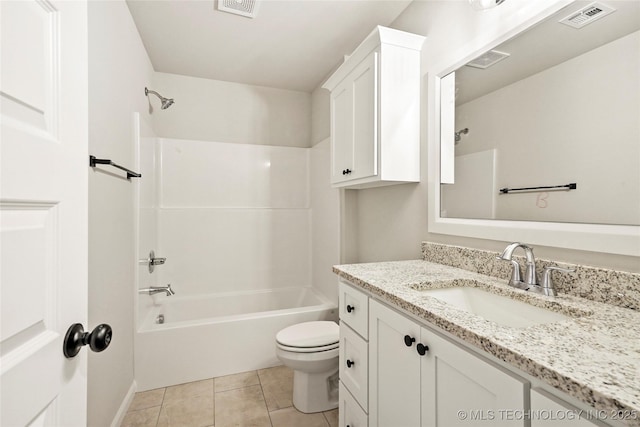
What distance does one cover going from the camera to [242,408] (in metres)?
1.80

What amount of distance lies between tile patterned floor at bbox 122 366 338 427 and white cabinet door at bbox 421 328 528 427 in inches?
44.1

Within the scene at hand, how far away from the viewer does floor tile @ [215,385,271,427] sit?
1.68m

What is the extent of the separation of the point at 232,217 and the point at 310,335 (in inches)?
61.9

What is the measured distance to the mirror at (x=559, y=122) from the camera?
2.93ft

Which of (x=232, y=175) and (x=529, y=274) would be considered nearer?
(x=529, y=274)

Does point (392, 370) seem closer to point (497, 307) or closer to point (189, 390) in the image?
point (497, 307)

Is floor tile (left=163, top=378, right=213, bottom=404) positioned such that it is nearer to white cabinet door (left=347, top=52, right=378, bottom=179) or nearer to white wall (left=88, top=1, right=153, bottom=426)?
white wall (left=88, top=1, right=153, bottom=426)

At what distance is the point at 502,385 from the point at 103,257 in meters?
1.67

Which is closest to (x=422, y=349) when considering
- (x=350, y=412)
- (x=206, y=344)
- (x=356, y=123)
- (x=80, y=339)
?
(x=350, y=412)

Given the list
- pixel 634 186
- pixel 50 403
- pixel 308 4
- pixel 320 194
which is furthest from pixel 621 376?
pixel 320 194

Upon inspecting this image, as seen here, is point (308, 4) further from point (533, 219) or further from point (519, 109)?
point (533, 219)

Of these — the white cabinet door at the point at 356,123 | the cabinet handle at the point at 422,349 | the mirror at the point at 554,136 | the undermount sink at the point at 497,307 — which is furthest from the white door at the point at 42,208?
the mirror at the point at 554,136

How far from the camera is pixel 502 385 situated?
2.02 feet
